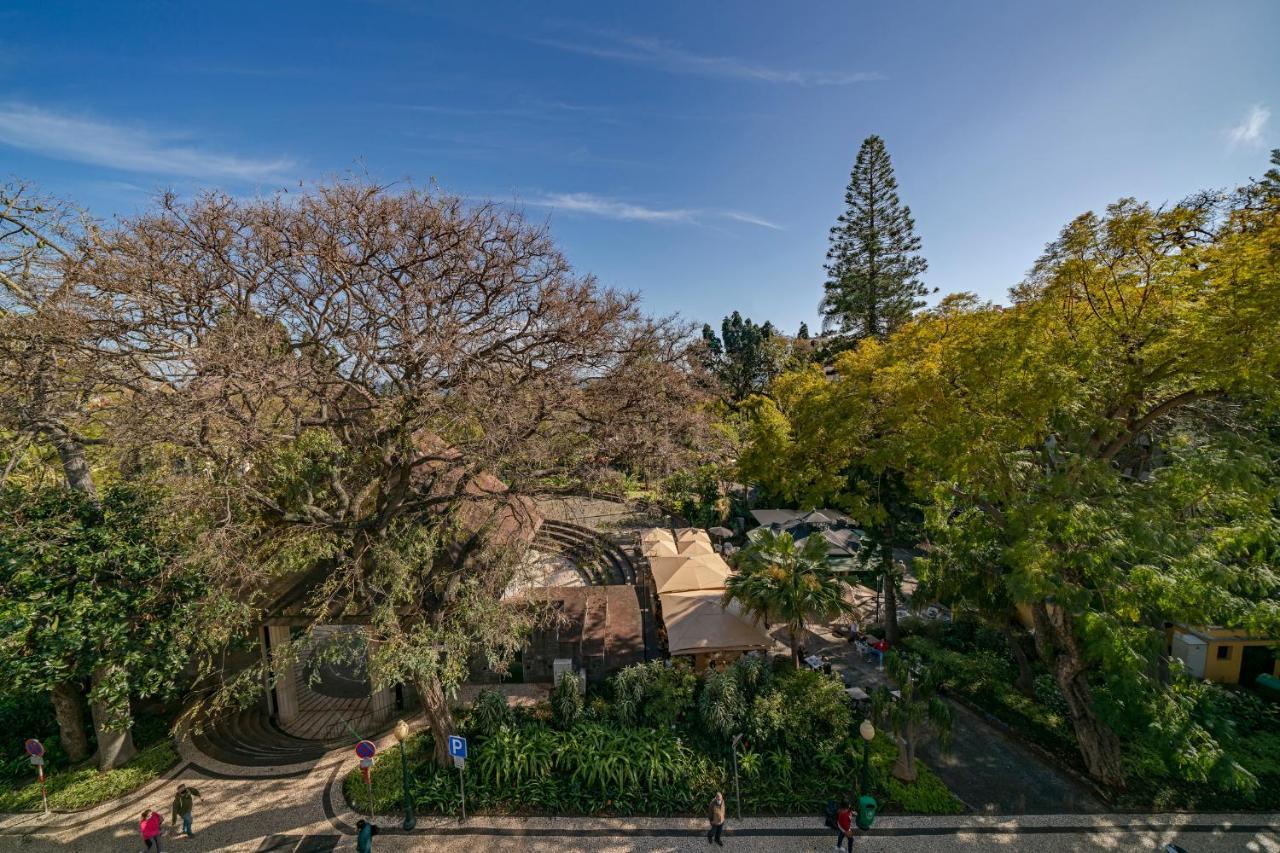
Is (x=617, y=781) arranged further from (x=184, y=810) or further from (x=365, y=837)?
(x=184, y=810)

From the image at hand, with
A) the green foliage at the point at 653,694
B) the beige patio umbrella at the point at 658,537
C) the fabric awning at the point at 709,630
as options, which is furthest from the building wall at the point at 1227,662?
the beige patio umbrella at the point at 658,537

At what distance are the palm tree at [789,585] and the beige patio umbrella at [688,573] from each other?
2.05 m

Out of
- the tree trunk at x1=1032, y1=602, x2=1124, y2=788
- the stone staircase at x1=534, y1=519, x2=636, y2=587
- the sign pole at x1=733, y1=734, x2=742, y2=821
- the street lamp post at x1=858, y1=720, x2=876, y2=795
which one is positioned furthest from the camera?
the stone staircase at x1=534, y1=519, x2=636, y2=587

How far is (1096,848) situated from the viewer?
8656 millimetres

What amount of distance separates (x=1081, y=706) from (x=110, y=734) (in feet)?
67.4

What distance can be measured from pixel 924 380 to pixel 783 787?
368 inches

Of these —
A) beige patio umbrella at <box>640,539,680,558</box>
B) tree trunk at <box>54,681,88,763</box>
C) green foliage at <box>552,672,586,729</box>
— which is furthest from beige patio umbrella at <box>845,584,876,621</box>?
tree trunk at <box>54,681,88,763</box>

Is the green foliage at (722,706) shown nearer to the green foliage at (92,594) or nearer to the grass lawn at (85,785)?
the green foliage at (92,594)

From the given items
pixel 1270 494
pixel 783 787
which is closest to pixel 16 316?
pixel 783 787

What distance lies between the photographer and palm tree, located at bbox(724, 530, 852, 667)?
12.5 meters

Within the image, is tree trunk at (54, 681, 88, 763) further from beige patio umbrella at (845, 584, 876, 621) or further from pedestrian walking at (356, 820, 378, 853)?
beige patio umbrella at (845, 584, 876, 621)

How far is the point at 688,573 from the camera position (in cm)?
1584

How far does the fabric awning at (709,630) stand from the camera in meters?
12.9

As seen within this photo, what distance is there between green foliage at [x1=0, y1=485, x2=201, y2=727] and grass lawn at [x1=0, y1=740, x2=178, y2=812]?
1438 mm
